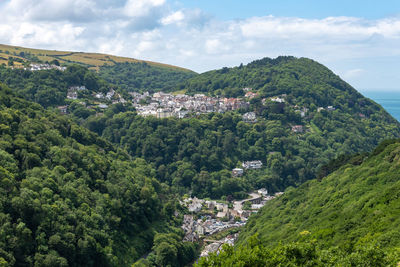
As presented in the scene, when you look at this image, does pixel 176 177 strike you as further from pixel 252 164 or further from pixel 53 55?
pixel 53 55

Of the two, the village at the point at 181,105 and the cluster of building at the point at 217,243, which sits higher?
the village at the point at 181,105

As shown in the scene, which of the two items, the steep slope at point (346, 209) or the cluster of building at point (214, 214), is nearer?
the steep slope at point (346, 209)

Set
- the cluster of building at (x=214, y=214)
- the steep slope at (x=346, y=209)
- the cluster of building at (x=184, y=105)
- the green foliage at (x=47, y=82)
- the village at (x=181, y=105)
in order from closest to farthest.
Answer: the steep slope at (x=346, y=209), the cluster of building at (x=214, y=214), the green foliage at (x=47, y=82), the village at (x=181, y=105), the cluster of building at (x=184, y=105)

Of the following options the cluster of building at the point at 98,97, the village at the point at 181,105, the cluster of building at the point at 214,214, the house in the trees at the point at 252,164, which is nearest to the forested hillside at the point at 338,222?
the cluster of building at the point at 214,214

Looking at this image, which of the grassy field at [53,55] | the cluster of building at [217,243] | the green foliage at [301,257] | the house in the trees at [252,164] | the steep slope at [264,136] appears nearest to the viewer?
the green foliage at [301,257]

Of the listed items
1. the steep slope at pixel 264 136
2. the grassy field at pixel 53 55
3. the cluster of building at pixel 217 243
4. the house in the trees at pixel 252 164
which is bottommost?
the cluster of building at pixel 217 243

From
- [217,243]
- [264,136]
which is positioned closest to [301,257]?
[217,243]

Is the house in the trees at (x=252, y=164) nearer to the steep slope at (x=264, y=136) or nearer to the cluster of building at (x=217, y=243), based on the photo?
the steep slope at (x=264, y=136)

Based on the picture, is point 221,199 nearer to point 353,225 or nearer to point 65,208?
point 65,208
